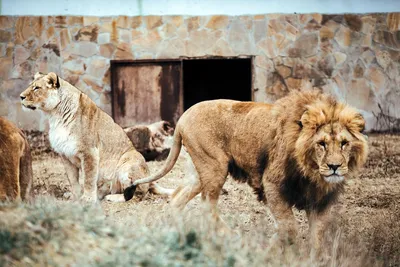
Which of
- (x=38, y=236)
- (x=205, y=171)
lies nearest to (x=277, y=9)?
(x=205, y=171)

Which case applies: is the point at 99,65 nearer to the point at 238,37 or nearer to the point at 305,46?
the point at 238,37

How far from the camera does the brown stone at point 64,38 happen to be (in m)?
10.8

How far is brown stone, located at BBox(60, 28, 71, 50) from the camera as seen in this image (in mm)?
10805

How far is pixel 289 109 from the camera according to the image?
474 centimetres

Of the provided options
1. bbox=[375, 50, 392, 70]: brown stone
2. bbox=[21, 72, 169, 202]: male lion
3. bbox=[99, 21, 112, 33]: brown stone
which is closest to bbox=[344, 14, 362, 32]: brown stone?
bbox=[375, 50, 392, 70]: brown stone

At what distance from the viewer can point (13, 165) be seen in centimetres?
406

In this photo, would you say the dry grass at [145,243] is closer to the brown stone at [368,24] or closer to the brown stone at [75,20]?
the brown stone at [368,24]

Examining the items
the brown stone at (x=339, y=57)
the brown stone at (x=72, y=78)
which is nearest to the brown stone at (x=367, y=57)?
the brown stone at (x=339, y=57)

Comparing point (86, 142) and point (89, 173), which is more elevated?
point (86, 142)

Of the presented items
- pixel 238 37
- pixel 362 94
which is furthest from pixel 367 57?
pixel 238 37

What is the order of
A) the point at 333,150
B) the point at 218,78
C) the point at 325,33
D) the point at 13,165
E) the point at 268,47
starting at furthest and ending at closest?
1. the point at 218,78
2. the point at 325,33
3. the point at 268,47
4. the point at 333,150
5. the point at 13,165

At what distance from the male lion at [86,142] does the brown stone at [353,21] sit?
5.68 meters

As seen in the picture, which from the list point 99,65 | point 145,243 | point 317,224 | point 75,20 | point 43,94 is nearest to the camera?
point 145,243

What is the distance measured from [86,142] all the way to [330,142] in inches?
119
